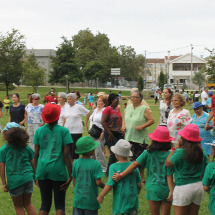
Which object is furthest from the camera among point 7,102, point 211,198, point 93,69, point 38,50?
point 38,50

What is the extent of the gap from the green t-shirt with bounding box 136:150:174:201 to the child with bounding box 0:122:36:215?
1572mm

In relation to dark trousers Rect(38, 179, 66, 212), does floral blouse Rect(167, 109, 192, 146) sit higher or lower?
higher

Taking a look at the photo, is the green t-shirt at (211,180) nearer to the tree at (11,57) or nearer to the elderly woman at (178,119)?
the elderly woman at (178,119)

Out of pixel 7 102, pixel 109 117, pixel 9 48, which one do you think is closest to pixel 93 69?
pixel 9 48

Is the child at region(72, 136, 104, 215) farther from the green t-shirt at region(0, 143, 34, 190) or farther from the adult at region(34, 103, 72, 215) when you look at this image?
the green t-shirt at region(0, 143, 34, 190)

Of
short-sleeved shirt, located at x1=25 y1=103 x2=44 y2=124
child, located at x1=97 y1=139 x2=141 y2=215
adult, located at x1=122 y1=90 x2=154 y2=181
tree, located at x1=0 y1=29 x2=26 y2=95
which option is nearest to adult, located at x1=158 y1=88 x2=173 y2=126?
adult, located at x1=122 y1=90 x2=154 y2=181

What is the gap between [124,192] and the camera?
4340mm

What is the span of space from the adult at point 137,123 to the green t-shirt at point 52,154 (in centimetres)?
270

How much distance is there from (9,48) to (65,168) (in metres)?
39.7

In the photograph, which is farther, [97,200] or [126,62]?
[126,62]

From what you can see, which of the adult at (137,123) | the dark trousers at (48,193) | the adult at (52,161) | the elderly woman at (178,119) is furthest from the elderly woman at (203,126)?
the dark trousers at (48,193)

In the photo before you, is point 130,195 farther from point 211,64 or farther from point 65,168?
point 211,64

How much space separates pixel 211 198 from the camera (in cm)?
418

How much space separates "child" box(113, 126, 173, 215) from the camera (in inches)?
180
